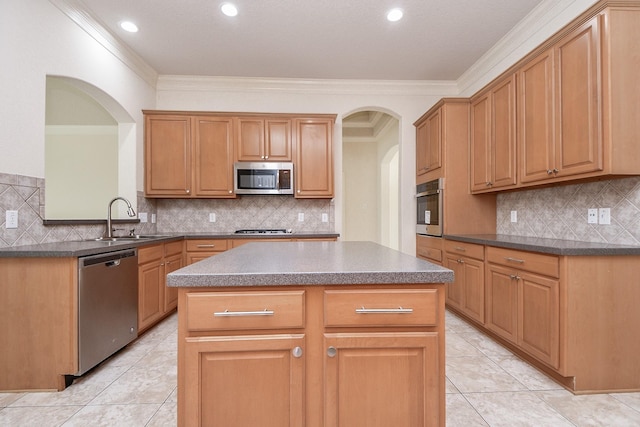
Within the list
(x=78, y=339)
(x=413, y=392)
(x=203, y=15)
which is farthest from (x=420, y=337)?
(x=203, y=15)

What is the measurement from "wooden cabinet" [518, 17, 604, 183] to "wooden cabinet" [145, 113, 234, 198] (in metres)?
3.15

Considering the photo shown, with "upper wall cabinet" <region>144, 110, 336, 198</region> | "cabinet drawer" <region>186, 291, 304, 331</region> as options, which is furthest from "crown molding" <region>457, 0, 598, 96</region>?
"cabinet drawer" <region>186, 291, 304, 331</region>

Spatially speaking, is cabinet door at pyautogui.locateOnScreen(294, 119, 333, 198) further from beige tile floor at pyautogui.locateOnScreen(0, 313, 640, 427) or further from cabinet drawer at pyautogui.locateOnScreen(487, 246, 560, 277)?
beige tile floor at pyautogui.locateOnScreen(0, 313, 640, 427)

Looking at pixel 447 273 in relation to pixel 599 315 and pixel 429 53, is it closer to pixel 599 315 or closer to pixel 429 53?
pixel 599 315

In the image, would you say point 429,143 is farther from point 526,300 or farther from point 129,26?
point 129,26

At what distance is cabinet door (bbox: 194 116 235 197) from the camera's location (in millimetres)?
3797

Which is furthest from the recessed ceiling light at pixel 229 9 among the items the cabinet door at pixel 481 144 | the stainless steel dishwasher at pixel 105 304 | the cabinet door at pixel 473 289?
the cabinet door at pixel 473 289

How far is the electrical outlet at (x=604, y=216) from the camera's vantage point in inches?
83.4

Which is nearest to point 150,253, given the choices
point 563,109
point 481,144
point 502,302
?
point 502,302

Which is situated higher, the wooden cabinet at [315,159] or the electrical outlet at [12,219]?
the wooden cabinet at [315,159]

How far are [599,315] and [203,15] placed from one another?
3.89m

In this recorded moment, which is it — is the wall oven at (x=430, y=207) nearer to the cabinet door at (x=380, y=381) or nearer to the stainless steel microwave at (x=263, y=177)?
the stainless steel microwave at (x=263, y=177)

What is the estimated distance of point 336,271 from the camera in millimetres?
1062

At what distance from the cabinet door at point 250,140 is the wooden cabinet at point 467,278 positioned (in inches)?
99.0
